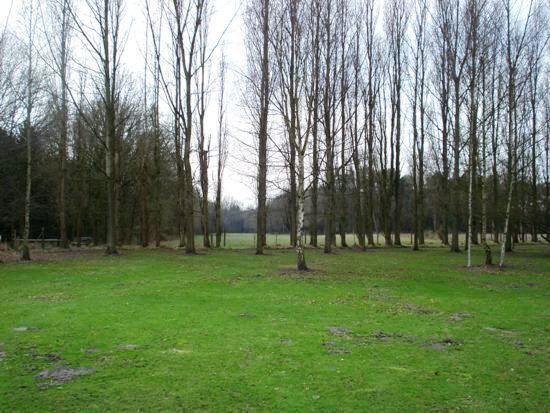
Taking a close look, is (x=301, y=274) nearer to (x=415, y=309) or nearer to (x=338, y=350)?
(x=415, y=309)

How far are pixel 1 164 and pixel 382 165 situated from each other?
25.0 meters

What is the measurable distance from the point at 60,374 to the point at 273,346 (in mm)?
2579

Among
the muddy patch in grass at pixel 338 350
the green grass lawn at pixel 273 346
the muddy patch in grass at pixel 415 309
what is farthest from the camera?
the muddy patch in grass at pixel 415 309

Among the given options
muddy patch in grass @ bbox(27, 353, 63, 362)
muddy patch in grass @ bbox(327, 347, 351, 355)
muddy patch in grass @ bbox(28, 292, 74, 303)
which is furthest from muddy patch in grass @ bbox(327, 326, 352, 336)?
muddy patch in grass @ bbox(28, 292, 74, 303)

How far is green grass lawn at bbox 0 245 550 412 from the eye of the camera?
4.53 metres

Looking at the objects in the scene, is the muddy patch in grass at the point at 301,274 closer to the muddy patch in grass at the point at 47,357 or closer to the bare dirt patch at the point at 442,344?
the bare dirt patch at the point at 442,344

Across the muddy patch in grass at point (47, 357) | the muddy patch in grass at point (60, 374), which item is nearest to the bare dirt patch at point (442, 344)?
the muddy patch in grass at point (60, 374)

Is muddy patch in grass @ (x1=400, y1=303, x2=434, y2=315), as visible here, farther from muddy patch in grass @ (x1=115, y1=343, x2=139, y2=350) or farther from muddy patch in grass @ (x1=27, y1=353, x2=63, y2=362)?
muddy patch in grass @ (x1=27, y1=353, x2=63, y2=362)

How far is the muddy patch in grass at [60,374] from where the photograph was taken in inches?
192

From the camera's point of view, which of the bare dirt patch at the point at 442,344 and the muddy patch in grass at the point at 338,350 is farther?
the bare dirt patch at the point at 442,344

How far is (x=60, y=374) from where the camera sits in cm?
517

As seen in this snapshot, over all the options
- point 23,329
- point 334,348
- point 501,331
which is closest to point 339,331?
point 334,348

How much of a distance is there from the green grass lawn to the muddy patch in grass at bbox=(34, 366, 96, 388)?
0.04 meters

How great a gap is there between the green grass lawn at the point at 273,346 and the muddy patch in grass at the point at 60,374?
0.13ft
